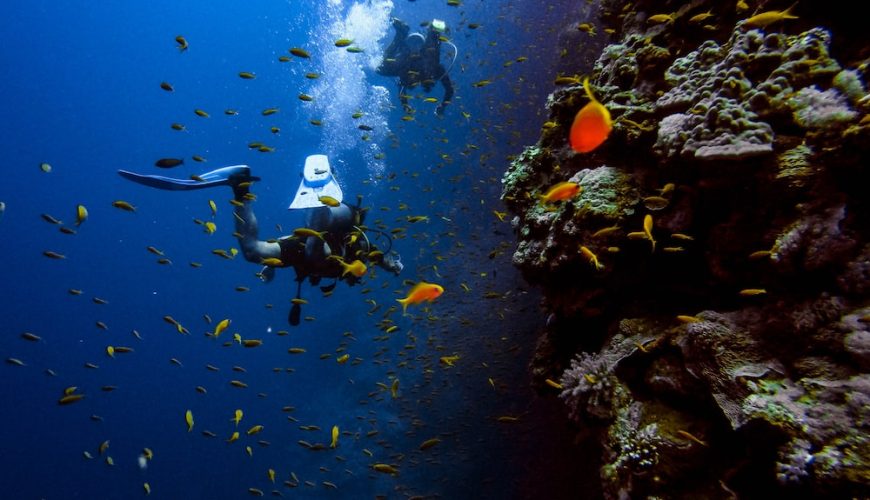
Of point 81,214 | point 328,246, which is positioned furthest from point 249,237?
point 81,214

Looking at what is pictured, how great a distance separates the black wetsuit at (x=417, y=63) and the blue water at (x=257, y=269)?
140 centimetres

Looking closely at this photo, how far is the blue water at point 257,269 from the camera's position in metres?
11.7

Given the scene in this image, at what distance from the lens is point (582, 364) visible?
412 cm

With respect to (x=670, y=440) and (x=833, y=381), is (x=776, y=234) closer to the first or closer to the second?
(x=833, y=381)

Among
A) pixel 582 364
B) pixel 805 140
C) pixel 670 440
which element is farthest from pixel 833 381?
pixel 582 364

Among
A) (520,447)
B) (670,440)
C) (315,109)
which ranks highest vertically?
(315,109)

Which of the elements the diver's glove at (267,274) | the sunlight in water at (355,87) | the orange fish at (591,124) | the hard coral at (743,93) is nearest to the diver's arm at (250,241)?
the diver's glove at (267,274)

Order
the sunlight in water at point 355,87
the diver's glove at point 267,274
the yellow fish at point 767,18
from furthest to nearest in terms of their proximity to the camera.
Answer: the sunlight in water at point 355,87, the diver's glove at point 267,274, the yellow fish at point 767,18

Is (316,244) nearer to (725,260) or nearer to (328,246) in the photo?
(328,246)

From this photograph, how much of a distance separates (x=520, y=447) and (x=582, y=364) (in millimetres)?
6964

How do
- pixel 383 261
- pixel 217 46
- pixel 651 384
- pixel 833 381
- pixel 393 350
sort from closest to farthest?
pixel 833 381
pixel 651 384
pixel 383 261
pixel 393 350
pixel 217 46

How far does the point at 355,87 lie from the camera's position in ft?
115

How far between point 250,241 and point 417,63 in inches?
342

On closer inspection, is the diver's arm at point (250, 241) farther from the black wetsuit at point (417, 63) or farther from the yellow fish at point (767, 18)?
the yellow fish at point (767, 18)
